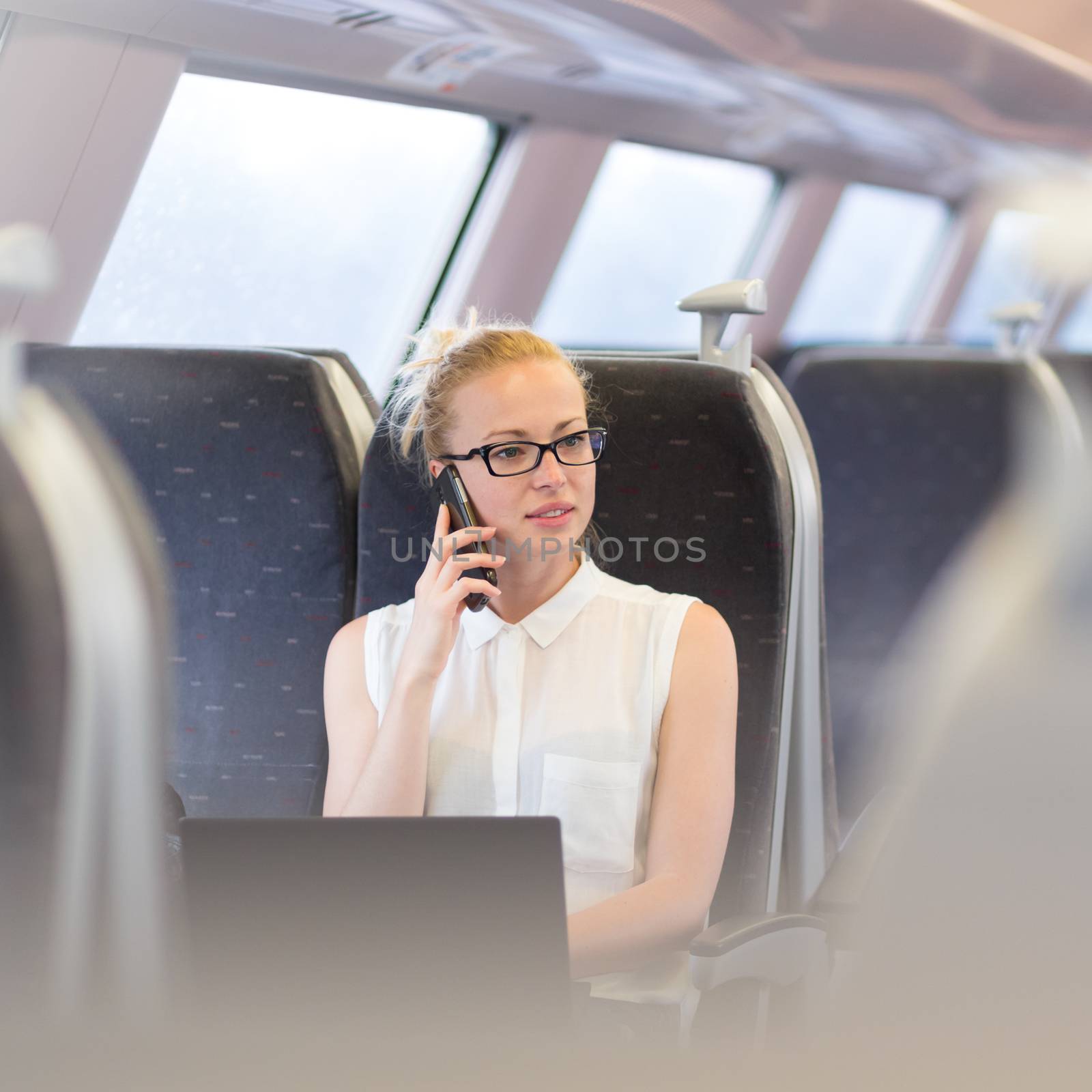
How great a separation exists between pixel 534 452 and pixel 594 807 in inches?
15.4

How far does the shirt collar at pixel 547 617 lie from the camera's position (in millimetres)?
1400

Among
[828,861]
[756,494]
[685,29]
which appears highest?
[685,29]

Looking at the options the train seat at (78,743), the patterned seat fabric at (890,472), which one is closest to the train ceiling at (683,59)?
the patterned seat fabric at (890,472)

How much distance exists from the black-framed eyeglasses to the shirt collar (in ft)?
0.44

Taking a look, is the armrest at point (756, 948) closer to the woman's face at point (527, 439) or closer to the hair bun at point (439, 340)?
the woman's face at point (527, 439)

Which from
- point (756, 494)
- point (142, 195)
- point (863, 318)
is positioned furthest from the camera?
point (863, 318)

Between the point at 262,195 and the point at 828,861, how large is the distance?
275 cm

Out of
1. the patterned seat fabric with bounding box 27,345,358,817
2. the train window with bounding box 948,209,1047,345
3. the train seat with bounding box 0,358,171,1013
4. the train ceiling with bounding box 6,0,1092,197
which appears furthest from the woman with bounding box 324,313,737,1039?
the train window with bounding box 948,209,1047,345

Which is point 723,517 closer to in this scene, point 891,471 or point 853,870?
point 853,870

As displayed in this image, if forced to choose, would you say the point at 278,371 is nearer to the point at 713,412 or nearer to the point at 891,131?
A: the point at 713,412

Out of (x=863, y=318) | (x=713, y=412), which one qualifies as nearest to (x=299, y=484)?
(x=713, y=412)

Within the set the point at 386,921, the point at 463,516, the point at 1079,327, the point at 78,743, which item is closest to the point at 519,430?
the point at 463,516

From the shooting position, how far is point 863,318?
799 centimetres

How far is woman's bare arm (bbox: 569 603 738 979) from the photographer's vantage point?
118cm
